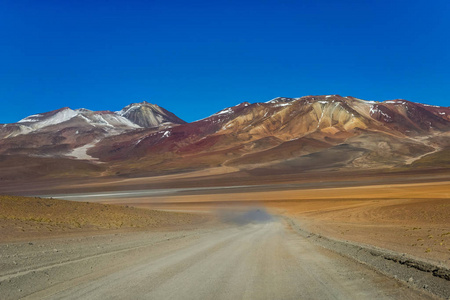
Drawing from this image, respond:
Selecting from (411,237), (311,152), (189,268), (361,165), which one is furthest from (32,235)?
(311,152)

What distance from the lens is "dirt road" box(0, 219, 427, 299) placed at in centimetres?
760

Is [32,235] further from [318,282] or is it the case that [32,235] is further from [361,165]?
[361,165]

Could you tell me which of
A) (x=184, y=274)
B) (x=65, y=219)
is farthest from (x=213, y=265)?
(x=65, y=219)

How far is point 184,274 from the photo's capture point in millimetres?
9297

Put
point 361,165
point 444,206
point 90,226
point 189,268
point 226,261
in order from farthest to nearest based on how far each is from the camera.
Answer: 1. point 361,165
2. point 444,206
3. point 90,226
4. point 226,261
5. point 189,268

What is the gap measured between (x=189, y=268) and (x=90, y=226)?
12543 millimetres

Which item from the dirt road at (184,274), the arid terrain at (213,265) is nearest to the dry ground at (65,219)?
the arid terrain at (213,265)

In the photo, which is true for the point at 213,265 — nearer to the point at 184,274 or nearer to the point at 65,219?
the point at 184,274

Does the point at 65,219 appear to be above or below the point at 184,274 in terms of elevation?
above

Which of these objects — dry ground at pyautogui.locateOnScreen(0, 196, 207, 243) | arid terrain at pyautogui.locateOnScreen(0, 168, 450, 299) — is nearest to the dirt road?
arid terrain at pyautogui.locateOnScreen(0, 168, 450, 299)

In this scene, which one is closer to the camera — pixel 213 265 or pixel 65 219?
pixel 213 265

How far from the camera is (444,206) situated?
84.1 ft

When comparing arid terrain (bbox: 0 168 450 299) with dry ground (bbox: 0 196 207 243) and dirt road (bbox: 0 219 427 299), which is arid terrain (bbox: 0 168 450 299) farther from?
dry ground (bbox: 0 196 207 243)

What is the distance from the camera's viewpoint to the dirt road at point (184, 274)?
299 inches
